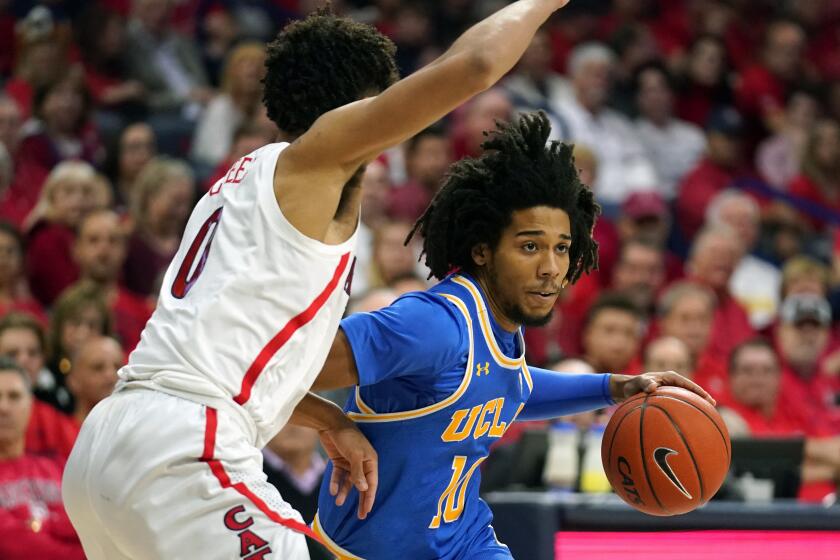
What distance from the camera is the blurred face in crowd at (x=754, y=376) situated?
7426 mm

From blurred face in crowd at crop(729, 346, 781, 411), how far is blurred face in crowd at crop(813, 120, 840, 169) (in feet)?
11.3

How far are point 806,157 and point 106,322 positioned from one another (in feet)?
20.7

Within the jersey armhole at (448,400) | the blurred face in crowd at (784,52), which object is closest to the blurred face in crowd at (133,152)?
the jersey armhole at (448,400)

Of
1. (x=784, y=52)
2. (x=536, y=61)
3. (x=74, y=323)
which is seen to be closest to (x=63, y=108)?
(x=74, y=323)

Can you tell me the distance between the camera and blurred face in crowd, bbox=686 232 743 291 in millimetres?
8656

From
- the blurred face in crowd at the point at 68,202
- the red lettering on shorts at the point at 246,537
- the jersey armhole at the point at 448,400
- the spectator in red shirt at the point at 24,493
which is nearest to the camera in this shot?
the red lettering on shorts at the point at 246,537

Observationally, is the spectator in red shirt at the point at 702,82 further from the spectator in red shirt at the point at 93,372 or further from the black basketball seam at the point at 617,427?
the black basketball seam at the point at 617,427

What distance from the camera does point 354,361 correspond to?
129 inches

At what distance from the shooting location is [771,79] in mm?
11688

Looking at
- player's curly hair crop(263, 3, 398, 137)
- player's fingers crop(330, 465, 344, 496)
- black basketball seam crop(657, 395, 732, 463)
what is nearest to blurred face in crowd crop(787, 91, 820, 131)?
black basketball seam crop(657, 395, 732, 463)

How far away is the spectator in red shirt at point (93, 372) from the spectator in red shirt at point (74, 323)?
0.27 m

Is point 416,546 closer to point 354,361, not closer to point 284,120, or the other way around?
point 354,361

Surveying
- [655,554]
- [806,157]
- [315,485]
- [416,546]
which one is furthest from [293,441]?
[806,157]

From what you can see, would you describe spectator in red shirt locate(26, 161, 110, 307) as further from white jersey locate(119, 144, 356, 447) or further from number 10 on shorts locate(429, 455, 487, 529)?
white jersey locate(119, 144, 356, 447)
